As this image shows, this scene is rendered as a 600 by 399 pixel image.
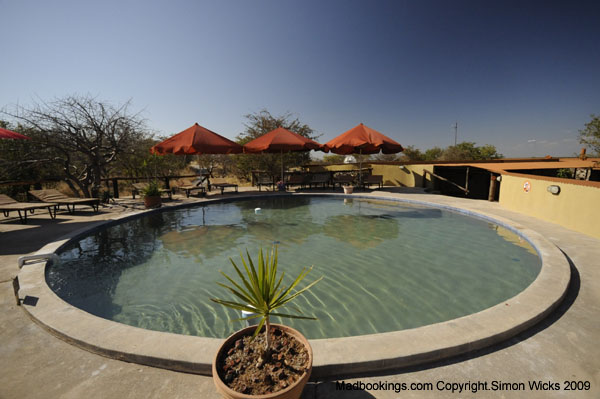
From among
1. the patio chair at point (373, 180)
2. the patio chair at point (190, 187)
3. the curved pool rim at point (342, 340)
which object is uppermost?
the patio chair at point (373, 180)

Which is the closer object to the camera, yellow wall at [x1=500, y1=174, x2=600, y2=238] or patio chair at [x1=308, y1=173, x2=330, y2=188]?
yellow wall at [x1=500, y1=174, x2=600, y2=238]

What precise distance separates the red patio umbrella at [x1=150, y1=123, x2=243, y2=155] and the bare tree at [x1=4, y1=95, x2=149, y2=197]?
7.86ft

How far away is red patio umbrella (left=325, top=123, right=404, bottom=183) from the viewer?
11.1 meters

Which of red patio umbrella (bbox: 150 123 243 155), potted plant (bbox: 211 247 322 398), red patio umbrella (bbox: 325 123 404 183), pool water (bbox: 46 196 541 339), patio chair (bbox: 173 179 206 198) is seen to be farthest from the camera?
red patio umbrella (bbox: 325 123 404 183)

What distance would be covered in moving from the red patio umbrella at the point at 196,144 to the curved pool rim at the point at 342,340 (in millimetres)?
7535

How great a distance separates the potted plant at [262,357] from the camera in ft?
4.33

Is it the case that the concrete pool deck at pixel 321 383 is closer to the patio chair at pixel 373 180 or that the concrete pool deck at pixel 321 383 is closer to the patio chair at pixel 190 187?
the patio chair at pixel 190 187

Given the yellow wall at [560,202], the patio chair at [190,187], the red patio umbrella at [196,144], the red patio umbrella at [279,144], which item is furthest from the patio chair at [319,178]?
the yellow wall at [560,202]

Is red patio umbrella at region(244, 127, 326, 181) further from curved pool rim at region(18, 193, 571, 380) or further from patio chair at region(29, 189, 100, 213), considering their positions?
Answer: curved pool rim at region(18, 193, 571, 380)

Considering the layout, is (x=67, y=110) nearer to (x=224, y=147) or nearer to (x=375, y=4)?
(x=224, y=147)

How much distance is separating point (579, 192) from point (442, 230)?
9.11 ft

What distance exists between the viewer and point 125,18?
27.4ft

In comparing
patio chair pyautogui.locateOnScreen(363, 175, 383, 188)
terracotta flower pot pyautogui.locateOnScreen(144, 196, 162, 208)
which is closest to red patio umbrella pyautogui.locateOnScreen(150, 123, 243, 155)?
terracotta flower pot pyautogui.locateOnScreen(144, 196, 162, 208)

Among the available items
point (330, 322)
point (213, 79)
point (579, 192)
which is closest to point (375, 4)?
point (213, 79)
